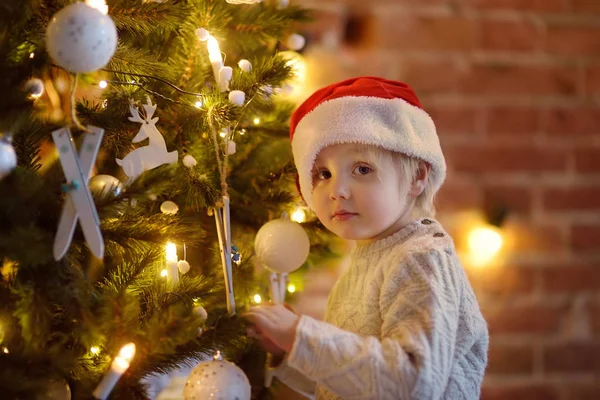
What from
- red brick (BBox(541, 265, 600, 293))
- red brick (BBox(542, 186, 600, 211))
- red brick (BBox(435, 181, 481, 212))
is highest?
red brick (BBox(542, 186, 600, 211))

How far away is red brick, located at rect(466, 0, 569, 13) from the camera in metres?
1.41

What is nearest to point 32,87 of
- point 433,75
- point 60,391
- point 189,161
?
point 189,161

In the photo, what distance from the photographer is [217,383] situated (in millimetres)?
718

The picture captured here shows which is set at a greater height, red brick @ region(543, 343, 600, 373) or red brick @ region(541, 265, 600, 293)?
red brick @ region(541, 265, 600, 293)

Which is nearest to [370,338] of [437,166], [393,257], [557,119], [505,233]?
[393,257]

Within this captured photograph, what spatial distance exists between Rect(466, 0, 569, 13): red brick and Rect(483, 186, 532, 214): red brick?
408 millimetres

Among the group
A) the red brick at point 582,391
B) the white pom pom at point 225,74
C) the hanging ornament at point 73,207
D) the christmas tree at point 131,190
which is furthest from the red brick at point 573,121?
the hanging ornament at point 73,207

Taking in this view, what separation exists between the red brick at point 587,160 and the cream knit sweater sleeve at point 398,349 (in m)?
0.80

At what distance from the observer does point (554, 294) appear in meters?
1.45

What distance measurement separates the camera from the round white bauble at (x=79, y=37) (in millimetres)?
627

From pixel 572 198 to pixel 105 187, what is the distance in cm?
112

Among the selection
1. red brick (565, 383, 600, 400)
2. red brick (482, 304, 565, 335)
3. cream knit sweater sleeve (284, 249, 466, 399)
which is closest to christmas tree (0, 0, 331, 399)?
cream knit sweater sleeve (284, 249, 466, 399)

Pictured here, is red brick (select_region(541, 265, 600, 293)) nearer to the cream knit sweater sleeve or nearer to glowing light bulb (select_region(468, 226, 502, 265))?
glowing light bulb (select_region(468, 226, 502, 265))

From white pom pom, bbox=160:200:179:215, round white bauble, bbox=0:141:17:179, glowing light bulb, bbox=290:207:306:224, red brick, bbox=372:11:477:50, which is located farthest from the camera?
red brick, bbox=372:11:477:50
